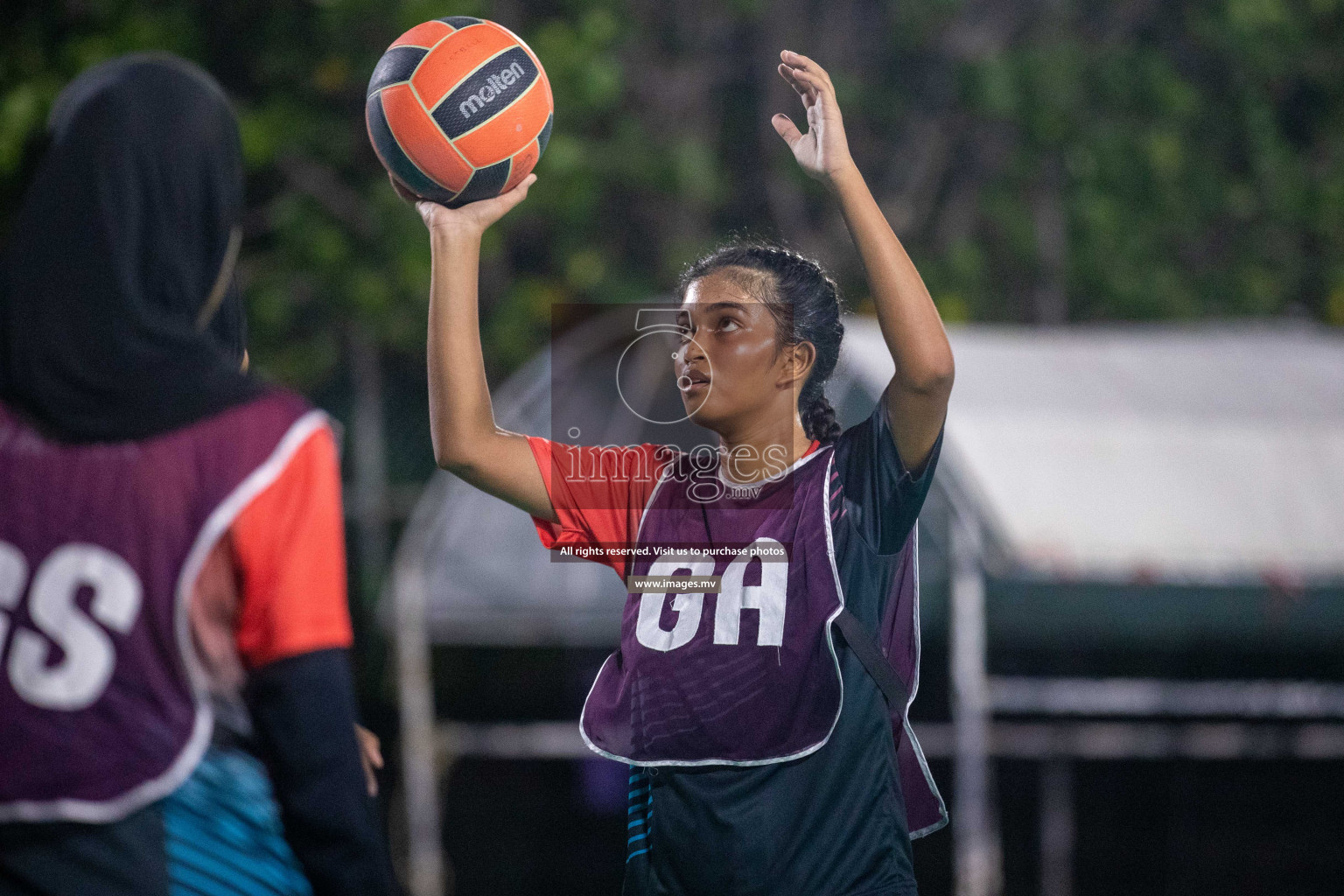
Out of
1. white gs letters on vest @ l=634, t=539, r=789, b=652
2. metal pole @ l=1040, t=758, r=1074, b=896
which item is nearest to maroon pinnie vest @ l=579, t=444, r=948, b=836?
white gs letters on vest @ l=634, t=539, r=789, b=652

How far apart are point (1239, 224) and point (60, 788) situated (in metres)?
10.3

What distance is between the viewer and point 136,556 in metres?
1.47

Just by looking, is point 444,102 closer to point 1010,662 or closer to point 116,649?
point 116,649

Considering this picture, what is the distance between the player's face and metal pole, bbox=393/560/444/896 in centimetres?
388

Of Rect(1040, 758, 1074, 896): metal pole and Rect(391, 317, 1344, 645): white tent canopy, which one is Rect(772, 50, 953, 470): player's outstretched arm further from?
Rect(1040, 758, 1074, 896): metal pole

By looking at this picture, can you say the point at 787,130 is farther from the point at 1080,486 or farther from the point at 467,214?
Answer: the point at 1080,486

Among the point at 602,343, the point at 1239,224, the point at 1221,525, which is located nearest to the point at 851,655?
the point at 1221,525

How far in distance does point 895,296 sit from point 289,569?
1033mm

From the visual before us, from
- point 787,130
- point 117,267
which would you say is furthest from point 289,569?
point 787,130

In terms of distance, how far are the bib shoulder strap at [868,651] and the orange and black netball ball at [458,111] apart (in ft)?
3.46

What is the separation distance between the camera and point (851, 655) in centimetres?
212

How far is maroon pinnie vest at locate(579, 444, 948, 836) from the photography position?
6.88ft

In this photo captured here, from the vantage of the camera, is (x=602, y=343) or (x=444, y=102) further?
(x=602, y=343)

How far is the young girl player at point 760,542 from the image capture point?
80.6 inches
